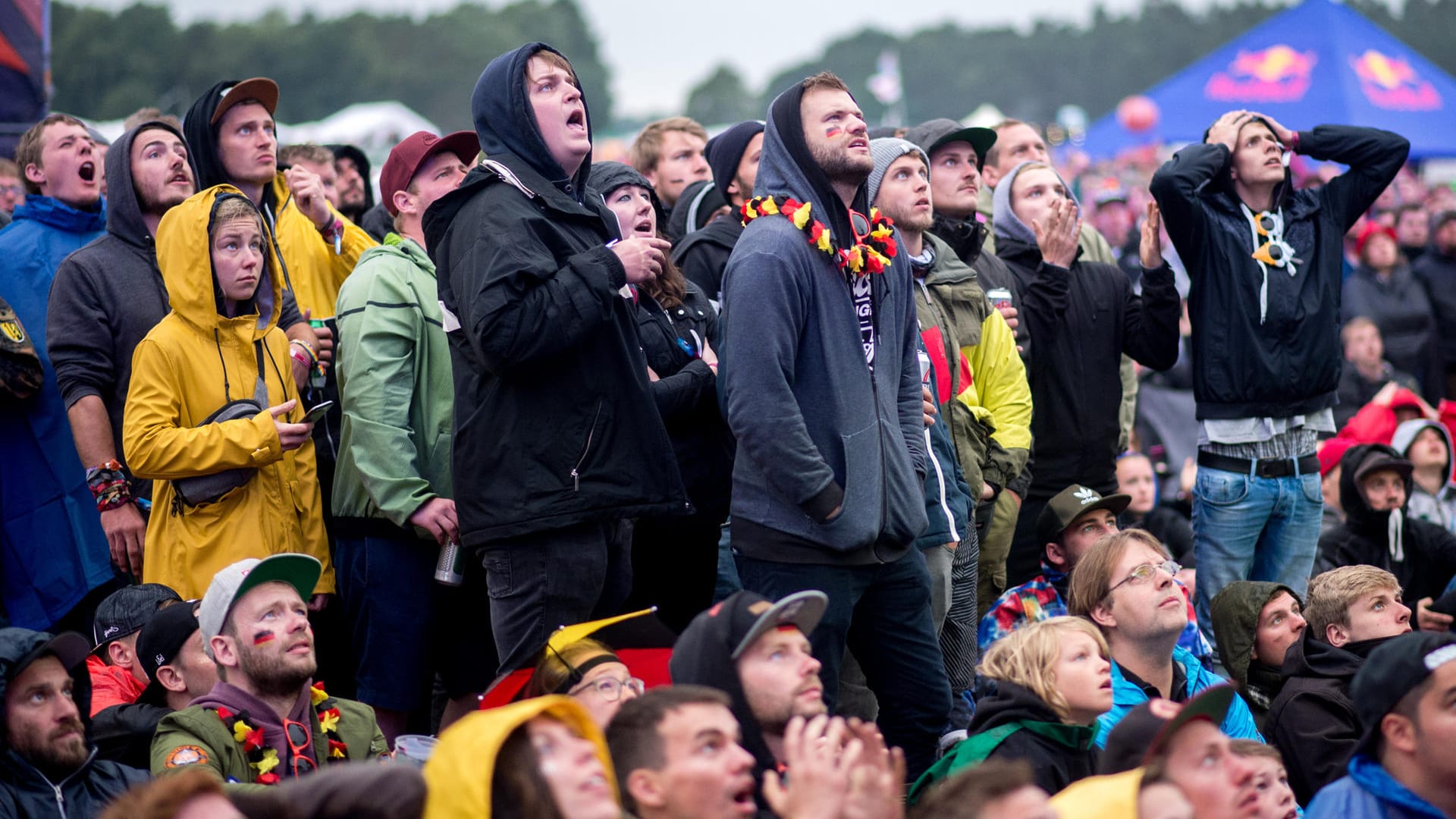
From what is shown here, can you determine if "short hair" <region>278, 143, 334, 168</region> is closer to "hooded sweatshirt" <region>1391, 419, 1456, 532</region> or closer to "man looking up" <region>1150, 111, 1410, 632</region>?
"man looking up" <region>1150, 111, 1410, 632</region>

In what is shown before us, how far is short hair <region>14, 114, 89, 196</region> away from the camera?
19.3 ft

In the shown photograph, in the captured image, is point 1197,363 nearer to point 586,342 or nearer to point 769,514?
point 769,514

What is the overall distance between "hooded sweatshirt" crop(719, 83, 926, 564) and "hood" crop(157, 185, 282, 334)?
177 cm

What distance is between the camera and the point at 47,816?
13.4ft

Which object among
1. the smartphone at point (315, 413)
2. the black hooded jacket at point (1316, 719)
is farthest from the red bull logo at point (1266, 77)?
the smartphone at point (315, 413)

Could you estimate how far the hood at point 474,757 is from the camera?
2879 millimetres

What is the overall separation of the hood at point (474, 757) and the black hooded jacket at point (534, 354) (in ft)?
3.80

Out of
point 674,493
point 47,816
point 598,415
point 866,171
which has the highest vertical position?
point 866,171

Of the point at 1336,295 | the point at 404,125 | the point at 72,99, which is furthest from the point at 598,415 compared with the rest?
the point at 72,99

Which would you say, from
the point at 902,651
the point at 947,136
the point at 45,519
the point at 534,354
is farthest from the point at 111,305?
the point at 947,136

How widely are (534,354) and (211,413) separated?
1.48 m

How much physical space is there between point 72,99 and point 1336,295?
57.2 meters

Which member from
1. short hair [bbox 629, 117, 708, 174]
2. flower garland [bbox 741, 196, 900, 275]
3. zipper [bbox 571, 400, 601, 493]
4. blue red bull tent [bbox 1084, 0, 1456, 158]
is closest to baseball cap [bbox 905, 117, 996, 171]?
short hair [bbox 629, 117, 708, 174]

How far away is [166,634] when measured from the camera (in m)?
4.66
